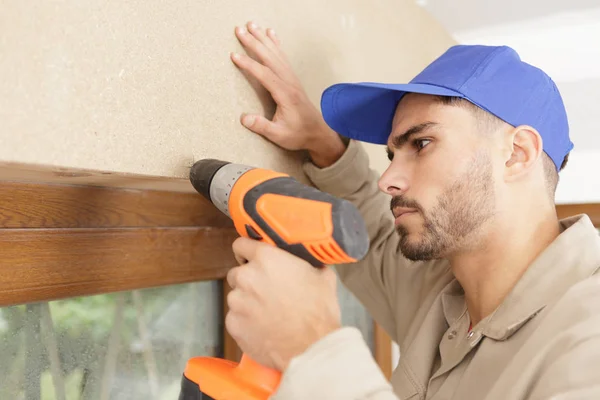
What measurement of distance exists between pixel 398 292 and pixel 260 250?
28.0 inches

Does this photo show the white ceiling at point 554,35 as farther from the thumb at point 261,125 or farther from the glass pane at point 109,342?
the glass pane at point 109,342

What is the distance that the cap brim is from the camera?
1.13 m

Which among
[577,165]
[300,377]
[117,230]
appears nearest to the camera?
[300,377]

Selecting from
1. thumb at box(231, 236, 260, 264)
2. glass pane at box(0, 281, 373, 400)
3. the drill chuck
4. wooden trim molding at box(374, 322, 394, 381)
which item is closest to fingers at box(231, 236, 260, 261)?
thumb at box(231, 236, 260, 264)

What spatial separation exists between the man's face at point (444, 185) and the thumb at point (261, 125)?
26cm

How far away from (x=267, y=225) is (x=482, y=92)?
1.86ft

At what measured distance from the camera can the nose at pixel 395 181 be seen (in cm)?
107

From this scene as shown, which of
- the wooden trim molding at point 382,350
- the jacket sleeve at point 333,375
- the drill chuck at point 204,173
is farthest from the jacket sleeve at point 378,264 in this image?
the wooden trim molding at point 382,350

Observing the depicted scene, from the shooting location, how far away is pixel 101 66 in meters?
0.69

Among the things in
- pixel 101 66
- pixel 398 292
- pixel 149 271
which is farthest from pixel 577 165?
pixel 101 66

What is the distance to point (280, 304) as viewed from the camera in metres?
0.73

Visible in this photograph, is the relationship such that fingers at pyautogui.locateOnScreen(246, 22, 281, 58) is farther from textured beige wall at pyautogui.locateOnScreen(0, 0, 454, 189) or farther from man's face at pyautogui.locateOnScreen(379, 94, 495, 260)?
man's face at pyautogui.locateOnScreen(379, 94, 495, 260)

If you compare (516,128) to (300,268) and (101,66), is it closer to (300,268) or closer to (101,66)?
(300,268)

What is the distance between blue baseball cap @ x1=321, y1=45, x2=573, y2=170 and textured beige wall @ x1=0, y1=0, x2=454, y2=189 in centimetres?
12
